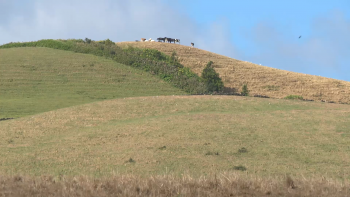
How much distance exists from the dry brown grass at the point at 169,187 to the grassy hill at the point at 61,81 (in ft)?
78.5

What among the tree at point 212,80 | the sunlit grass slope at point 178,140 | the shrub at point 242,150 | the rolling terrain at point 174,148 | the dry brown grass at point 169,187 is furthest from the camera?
the tree at point 212,80

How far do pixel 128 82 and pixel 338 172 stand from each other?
3413cm

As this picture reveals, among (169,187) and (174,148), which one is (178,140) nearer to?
(174,148)

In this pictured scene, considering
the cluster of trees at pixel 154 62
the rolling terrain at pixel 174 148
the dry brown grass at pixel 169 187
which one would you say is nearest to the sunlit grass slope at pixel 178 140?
the rolling terrain at pixel 174 148

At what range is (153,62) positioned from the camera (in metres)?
55.0

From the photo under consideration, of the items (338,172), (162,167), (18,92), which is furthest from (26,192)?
(18,92)

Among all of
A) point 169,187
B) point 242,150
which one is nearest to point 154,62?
point 242,150

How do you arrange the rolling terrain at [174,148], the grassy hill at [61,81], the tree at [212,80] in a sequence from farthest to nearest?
the tree at [212,80] → the grassy hill at [61,81] → the rolling terrain at [174,148]

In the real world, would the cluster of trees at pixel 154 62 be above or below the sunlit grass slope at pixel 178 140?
above

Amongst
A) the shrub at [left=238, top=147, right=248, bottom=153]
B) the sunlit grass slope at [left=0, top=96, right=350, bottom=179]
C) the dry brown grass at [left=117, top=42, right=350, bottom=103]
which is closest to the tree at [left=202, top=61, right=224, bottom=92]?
the dry brown grass at [left=117, top=42, right=350, bottom=103]

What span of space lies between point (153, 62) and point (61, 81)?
1339 centimetres

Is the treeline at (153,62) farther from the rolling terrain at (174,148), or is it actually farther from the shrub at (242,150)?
the shrub at (242,150)

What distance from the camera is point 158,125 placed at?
2262 centimetres

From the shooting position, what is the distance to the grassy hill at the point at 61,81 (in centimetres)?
3884
